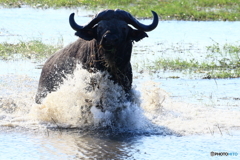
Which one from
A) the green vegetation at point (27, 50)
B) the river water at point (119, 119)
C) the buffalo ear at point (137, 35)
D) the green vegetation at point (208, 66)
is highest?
the green vegetation at point (27, 50)

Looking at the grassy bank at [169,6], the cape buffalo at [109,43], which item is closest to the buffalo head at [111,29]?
the cape buffalo at [109,43]

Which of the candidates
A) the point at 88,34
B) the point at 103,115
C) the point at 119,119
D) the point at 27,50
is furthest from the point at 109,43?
the point at 27,50

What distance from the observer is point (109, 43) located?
7.82m

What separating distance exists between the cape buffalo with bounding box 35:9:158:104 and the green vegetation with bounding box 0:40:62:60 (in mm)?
5096

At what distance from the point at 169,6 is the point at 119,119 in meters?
16.6

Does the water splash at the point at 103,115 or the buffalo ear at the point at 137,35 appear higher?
the buffalo ear at the point at 137,35

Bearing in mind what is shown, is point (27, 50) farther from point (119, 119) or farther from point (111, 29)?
point (111, 29)

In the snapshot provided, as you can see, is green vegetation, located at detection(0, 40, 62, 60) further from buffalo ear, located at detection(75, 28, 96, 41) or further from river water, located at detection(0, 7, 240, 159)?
buffalo ear, located at detection(75, 28, 96, 41)

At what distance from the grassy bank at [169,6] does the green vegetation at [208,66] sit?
8.19 meters

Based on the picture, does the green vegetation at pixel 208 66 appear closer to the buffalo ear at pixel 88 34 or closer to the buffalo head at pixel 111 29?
the buffalo head at pixel 111 29

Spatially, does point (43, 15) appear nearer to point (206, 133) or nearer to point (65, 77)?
point (65, 77)

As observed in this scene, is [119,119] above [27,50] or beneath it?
beneath

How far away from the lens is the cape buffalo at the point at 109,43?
8.06 m

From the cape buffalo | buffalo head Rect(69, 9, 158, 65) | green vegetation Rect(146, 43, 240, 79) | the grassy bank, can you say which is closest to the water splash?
the cape buffalo
